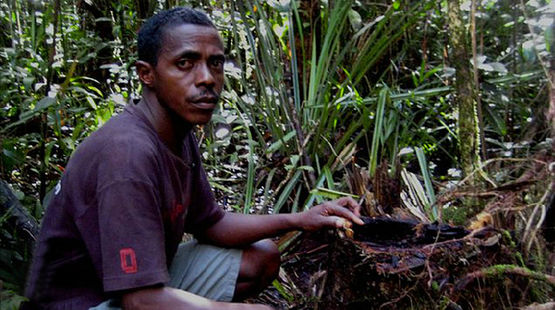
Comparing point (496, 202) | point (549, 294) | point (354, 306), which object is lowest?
point (354, 306)

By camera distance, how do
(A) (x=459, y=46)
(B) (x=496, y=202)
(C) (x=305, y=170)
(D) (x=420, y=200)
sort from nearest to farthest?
(B) (x=496, y=202), (A) (x=459, y=46), (D) (x=420, y=200), (C) (x=305, y=170)

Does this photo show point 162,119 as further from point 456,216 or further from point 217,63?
point 456,216

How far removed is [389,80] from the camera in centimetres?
458

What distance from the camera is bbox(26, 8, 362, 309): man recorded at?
63.8 inches

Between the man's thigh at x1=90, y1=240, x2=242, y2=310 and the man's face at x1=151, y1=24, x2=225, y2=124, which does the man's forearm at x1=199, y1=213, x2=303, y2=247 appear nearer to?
the man's thigh at x1=90, y1=240, x2=242, y2=310

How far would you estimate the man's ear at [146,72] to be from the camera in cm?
198

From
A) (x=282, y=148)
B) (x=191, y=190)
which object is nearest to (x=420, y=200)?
(x=282, y=148)

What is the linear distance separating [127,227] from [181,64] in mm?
600

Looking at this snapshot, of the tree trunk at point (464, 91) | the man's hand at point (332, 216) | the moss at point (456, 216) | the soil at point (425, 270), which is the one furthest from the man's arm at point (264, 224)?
the tree trunk at point (464, 91)

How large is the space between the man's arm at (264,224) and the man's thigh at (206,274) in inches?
3.3

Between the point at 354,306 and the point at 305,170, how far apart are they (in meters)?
1.33

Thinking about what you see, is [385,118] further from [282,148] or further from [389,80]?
[389,80]

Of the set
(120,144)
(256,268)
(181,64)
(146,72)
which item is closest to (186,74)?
(181,64)

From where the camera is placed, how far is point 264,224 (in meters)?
2.44
